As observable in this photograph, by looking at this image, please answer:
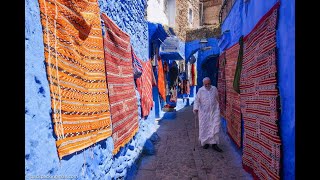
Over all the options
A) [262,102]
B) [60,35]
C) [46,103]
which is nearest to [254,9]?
[262,102]

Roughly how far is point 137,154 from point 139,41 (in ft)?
9.08

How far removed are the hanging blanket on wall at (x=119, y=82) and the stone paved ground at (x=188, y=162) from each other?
0.83m

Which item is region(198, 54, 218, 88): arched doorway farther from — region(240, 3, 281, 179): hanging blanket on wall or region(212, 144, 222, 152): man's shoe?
region(240, 3, 281, 179): hanging blanket on wall

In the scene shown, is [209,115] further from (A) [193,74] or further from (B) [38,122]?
(A) [193,74]

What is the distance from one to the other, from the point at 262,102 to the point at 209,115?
8.08 feet

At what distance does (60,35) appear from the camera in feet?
6.23

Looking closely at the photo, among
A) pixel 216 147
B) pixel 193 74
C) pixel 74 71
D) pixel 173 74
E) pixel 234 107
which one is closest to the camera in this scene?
pixel 74 71

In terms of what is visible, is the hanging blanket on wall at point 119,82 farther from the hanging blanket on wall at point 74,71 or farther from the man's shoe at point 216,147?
the man's shoe at point 216,147

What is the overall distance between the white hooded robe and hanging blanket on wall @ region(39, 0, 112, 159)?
333 cm

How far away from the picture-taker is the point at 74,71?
2129 mm

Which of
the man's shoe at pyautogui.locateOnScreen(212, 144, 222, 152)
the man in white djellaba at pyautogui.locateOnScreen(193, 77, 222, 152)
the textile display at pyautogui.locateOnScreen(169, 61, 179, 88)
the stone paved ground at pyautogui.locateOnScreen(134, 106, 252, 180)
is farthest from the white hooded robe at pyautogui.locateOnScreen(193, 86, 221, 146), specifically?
the textile display at pyautogui.locateOnScreen(169, 61, 179, 88)

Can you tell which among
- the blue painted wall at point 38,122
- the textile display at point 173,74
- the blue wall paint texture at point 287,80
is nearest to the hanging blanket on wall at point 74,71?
the blue painted wall at point 38,122

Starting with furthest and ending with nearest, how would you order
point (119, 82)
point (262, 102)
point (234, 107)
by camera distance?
point (234, 107)
point (119, 82)
point (262, 102)

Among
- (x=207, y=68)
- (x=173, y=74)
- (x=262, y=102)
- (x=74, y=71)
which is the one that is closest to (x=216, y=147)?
(x=262, y=102)
